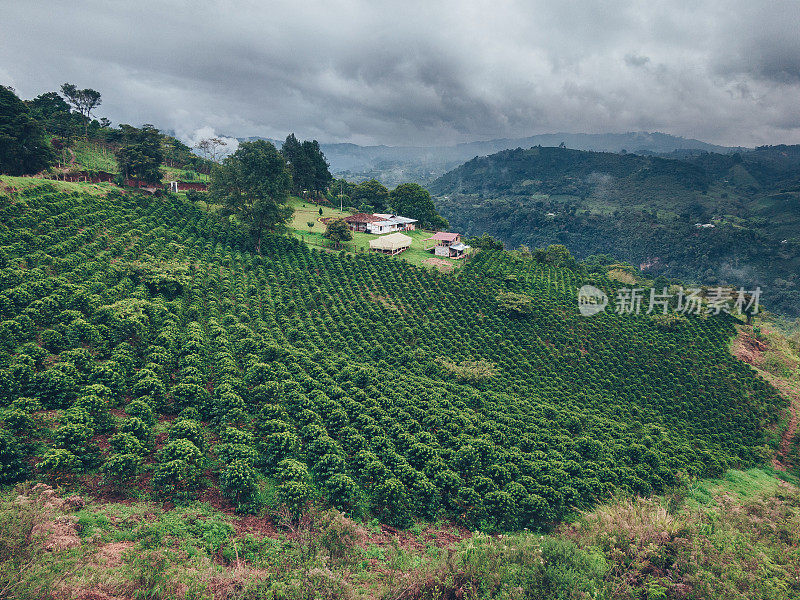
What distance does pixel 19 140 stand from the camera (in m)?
43.6

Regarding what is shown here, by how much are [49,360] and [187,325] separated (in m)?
8.74

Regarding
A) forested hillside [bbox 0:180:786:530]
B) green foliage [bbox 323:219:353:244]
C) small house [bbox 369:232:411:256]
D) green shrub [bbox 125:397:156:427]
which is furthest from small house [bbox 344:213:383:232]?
green shrub [bbox 125:397:156:427]

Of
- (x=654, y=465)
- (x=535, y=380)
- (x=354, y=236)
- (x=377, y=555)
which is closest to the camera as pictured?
(x=377, y=555)

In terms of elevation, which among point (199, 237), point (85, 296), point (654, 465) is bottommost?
point (654, 465)

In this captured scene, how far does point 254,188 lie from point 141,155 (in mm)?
19663

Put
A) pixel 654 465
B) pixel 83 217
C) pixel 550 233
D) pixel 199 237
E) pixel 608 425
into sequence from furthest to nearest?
pixel 550 233
pixel 199 237
pixel 83 217
pixel 608 425
pixel 654 465

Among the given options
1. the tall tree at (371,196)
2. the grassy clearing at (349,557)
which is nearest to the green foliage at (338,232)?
the tall tree at (371,196)

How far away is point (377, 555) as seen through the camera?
50.3ft

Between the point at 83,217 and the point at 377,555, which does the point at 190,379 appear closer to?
the point at 377,555

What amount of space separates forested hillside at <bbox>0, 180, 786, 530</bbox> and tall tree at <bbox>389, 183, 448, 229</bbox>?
1604 inches

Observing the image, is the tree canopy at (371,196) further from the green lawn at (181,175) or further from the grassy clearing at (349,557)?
the grassy clearing at (349,557)

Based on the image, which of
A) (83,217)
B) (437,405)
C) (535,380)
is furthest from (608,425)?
(83,217)

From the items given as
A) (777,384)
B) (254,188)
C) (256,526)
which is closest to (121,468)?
(256,526)

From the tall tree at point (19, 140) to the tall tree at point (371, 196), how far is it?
5950cm
